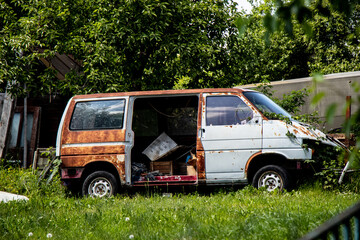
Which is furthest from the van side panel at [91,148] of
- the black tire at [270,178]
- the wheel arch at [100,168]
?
the black tire at [270,178]

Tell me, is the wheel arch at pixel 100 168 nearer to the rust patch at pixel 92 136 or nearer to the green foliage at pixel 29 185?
the rust patch at pixel 92 136

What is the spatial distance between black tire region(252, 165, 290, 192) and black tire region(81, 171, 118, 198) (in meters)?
2.66

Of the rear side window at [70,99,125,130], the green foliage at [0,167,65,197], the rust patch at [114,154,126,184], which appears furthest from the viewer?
the green foliage at [0,167,65,197]

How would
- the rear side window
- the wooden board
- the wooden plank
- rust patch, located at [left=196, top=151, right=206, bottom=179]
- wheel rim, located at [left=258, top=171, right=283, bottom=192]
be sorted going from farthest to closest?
the wooden plank
the wooden board
the rear side window
rust patch, located at [left=196, top=151, right=206, bottom=179]
wheel rim, located at [left=258, top=171, right=283, bottom=192]

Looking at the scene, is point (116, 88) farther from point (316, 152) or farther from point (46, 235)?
point (46, 235)

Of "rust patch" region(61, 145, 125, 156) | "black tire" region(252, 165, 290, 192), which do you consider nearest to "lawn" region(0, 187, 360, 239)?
"black tire" region(252, 165, 290, 192)

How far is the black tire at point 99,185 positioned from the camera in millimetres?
8555

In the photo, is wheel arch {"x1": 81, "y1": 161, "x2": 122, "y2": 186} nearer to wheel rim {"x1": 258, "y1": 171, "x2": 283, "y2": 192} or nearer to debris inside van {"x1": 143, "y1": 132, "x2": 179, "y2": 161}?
debris inside van {"x1": 143, "y1": 132, "x2": 179, "y2": 161}

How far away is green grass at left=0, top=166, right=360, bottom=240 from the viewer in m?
4.80

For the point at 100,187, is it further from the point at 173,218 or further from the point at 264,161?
the point at 173,218

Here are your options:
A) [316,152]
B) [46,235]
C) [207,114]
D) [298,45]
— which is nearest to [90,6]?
[207,114]

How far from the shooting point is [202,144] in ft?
26.9

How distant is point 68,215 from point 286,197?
3432 mm

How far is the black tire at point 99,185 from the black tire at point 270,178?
266 centimetres
